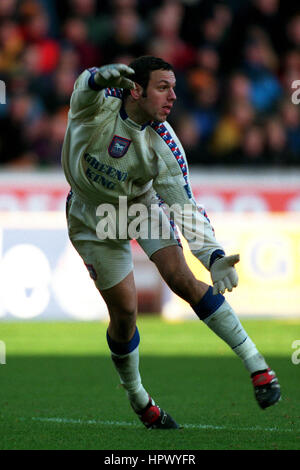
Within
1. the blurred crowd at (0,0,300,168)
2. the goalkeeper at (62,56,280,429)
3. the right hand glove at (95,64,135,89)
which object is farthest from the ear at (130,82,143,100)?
the blurred crowd at (0,0,300,168)

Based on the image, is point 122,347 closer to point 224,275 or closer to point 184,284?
point 184,284

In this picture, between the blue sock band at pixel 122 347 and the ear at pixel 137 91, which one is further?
the blue sock band at pixel 122 347

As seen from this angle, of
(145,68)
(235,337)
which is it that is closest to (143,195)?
(145,68)

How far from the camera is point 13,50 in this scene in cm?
1403

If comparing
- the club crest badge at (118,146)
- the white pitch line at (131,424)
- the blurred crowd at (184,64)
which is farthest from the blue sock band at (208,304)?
the blurred crowd at (184,64)

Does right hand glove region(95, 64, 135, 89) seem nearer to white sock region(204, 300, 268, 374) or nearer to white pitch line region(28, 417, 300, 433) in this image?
white sock region(204, 300, 268, 374)

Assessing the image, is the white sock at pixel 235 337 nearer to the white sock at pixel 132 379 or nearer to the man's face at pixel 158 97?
the white sock at pixel 132 379

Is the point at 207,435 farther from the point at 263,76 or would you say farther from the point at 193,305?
the point at 263,76

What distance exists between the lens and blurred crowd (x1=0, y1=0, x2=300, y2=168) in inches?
527

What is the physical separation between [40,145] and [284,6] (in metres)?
4.33

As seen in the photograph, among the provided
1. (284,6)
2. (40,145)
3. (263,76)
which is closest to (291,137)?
(263,76)

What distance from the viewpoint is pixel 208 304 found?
5391 mm

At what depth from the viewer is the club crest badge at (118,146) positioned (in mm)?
5465

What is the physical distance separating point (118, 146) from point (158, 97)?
354 millimetres
